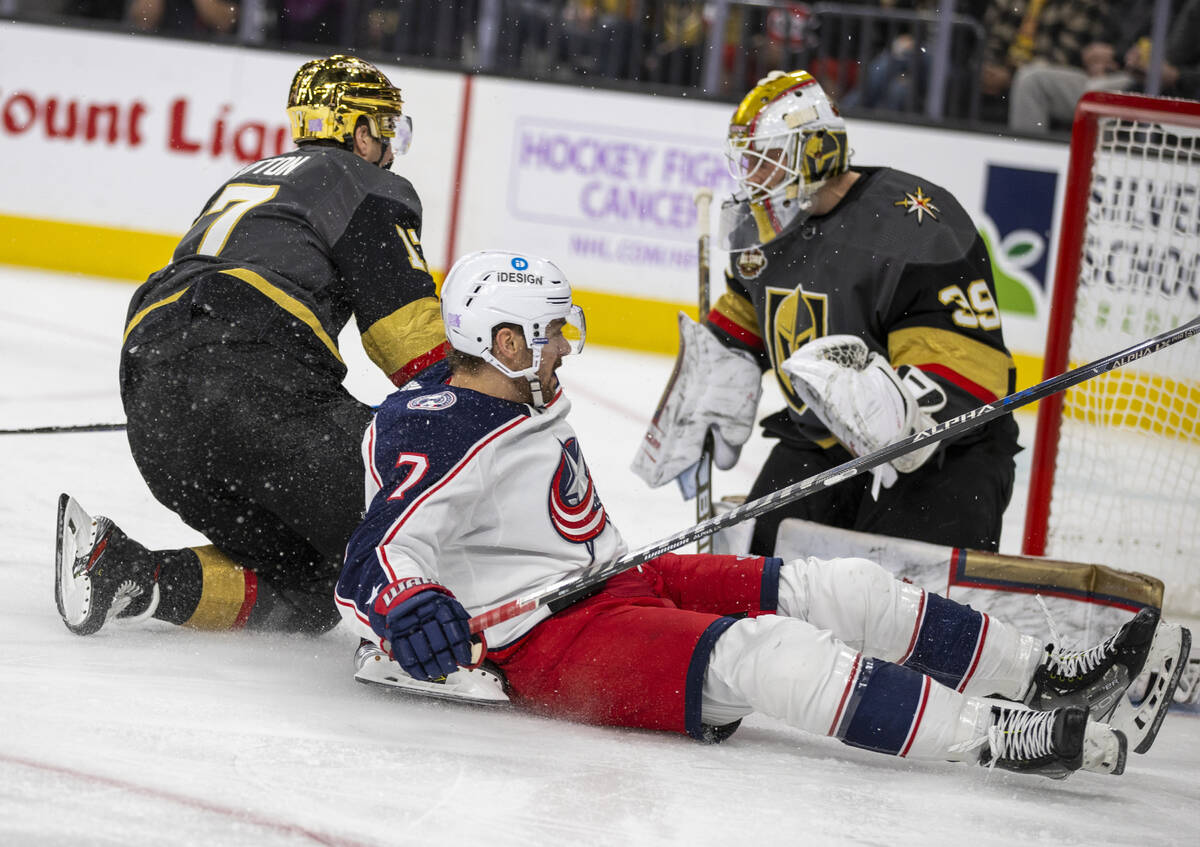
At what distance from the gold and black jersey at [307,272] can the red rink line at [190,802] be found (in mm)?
928

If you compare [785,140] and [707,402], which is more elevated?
[785,140]

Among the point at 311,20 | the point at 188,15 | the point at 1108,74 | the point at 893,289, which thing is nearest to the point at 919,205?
the point at 893,289

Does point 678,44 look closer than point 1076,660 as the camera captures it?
No

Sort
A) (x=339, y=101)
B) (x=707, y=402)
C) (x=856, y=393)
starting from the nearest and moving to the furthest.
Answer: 1. (x=856, y=393)
2. (x=339, y=101)
3. (x=707, y=402)

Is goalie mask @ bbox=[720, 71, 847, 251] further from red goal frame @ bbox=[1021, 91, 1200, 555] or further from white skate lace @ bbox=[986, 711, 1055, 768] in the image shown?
white skate lace @ bbox=[986, 711, 1055, 768]

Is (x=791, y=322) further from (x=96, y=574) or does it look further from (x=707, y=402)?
(x=96, y=574)

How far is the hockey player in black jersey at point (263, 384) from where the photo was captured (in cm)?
256

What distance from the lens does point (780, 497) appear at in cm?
240

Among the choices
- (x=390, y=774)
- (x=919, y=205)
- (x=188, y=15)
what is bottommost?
(x=390, y=774)

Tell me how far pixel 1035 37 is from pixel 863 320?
438 cm

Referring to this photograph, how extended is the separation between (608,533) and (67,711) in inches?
33.2

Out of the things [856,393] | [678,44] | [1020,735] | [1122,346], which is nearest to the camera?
[1020,735]

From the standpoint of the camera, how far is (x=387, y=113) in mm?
2943

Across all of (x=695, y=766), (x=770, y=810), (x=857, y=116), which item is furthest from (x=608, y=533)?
(x=857, y=116)
